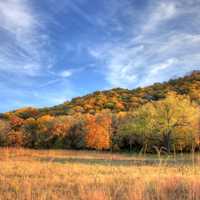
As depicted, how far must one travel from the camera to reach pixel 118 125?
140 ft

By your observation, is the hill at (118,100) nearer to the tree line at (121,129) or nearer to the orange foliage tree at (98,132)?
the tree line at (121,129)

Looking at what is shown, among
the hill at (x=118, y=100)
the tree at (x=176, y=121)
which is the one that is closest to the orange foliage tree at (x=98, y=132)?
the tree at (x=176, y=121)

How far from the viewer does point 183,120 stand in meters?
27.0

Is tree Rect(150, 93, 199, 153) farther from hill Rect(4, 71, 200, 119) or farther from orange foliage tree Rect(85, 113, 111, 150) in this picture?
hill Rect(4, 71, 200, 119)

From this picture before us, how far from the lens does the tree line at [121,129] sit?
26859 mm

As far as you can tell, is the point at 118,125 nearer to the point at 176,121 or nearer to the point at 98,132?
the point at 98,132

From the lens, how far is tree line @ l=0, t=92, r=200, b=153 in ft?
88.1

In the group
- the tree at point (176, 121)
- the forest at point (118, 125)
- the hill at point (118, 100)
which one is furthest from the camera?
the hill at point (118, 100)

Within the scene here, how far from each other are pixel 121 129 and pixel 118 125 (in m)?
5.75

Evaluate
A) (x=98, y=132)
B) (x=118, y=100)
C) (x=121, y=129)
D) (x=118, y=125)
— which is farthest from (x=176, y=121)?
(x=118, y=100)

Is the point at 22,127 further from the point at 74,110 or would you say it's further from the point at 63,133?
the point at 74,110

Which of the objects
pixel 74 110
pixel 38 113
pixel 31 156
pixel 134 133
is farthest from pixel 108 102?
pixel 31 156

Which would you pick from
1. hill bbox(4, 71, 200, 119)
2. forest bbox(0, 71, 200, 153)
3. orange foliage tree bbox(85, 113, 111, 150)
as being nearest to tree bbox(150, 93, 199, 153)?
forest bbox(0, 71, 200, 153)

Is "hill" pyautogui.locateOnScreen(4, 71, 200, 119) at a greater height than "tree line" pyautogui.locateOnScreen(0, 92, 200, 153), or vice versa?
"hill" pyautogui.locateOnScreen(4, 71, 200, 119)
